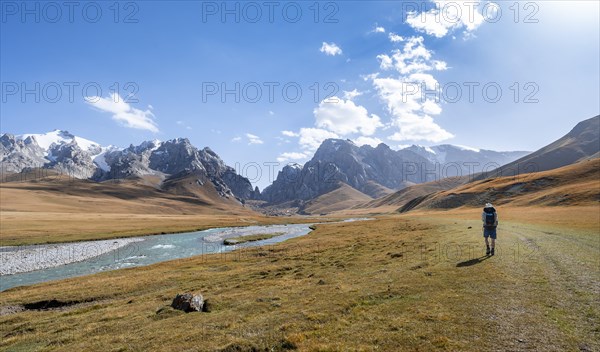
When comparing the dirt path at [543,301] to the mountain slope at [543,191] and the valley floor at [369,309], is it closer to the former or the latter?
the valley floor at [369,309]

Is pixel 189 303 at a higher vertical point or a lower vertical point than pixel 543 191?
lower

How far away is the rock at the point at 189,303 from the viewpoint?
2348cm

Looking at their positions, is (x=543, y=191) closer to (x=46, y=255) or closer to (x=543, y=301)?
(x=543, y=301)

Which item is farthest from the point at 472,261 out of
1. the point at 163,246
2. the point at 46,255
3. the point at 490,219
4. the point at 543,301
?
the point at 46,255

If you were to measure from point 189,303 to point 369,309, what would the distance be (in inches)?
540

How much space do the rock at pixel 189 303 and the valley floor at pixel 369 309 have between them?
3.05ft

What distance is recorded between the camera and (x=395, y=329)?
15.5 meters

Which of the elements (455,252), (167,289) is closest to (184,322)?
(167,289)

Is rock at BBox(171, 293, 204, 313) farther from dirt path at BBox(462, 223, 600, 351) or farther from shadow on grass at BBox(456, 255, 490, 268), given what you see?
shadow on grass at BBox(456, 255, 490, 268)

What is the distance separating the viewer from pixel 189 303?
2380 cm

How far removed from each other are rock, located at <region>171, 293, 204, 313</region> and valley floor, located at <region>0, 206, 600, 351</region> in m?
0.93

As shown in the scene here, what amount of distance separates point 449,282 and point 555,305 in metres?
6.58

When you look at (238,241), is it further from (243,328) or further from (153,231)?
(243,328)

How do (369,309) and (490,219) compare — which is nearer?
(369,309)
